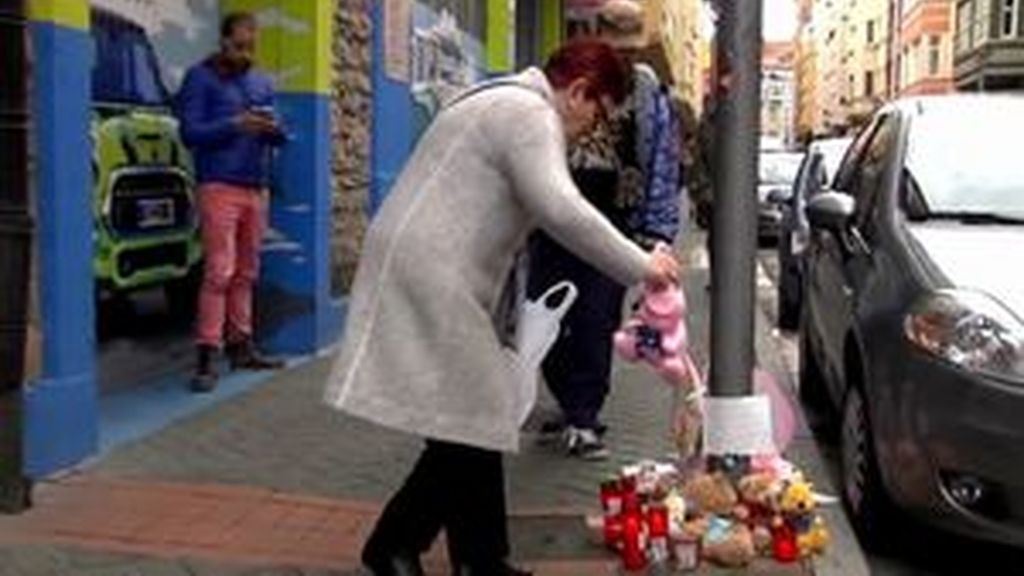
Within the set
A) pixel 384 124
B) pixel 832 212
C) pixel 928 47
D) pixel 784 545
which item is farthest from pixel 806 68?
pixel 784 545

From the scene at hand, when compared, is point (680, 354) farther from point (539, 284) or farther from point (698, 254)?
point (698, 254)

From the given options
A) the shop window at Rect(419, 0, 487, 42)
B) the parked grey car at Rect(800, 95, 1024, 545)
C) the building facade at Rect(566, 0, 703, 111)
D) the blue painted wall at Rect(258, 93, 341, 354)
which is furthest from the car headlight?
the shop window at Rect(419, 0, 487, 42)

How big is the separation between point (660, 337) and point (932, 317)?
88 cm

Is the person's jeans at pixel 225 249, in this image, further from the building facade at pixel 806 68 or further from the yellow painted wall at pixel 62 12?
the building facade at pixel 806 68

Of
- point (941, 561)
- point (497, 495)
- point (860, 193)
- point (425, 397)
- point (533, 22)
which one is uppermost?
point (533, 22)

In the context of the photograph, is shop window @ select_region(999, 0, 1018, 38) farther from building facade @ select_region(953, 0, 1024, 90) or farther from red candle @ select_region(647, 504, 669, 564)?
red candle @ select_region(647, 504, 669, 564)

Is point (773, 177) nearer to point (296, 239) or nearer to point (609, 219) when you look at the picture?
point (296, 239)

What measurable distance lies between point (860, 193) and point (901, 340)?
5.74 ft

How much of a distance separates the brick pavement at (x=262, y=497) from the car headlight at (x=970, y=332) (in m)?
0.85

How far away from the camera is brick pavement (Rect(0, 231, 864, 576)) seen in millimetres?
5598

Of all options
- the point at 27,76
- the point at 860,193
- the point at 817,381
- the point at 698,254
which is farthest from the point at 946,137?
the point at 698,254

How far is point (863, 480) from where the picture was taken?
630 cm

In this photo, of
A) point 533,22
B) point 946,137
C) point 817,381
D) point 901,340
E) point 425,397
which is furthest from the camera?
point 533,22

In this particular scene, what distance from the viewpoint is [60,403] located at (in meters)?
6.42
